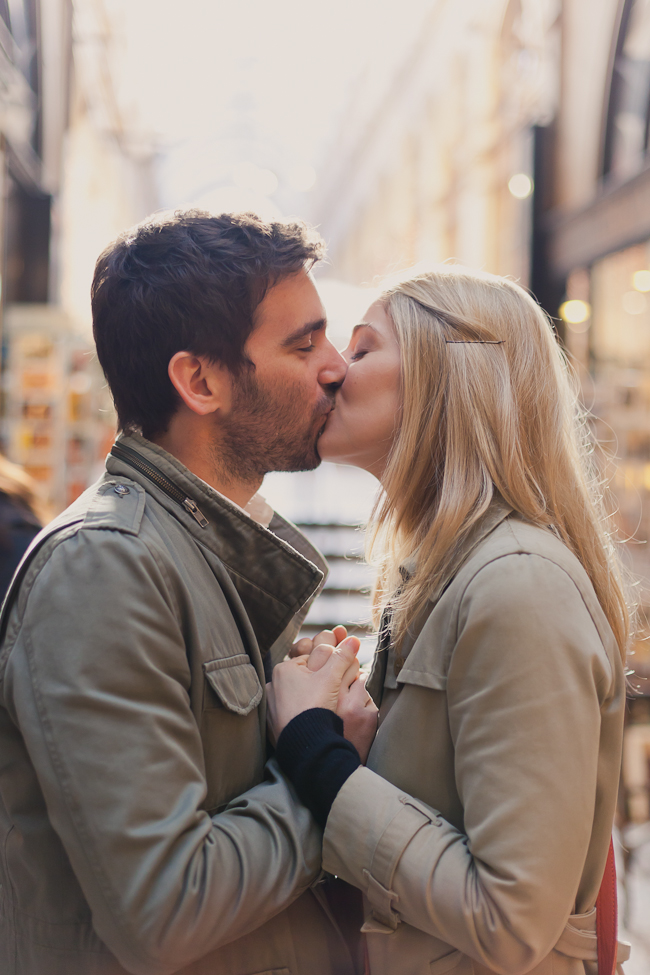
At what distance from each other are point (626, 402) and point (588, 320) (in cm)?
129

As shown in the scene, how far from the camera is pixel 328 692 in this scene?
177cm

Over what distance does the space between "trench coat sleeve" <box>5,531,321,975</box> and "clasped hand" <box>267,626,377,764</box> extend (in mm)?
307

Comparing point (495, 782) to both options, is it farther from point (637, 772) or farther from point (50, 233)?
point (50, 233)

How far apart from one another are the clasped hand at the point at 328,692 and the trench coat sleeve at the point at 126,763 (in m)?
0.31

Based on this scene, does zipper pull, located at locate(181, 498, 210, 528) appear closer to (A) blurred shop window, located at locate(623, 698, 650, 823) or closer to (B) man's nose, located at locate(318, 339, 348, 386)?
(B) man's nose, located at locate(318, 339, 348, 386)

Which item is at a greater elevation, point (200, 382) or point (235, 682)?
→ point (200, 382)

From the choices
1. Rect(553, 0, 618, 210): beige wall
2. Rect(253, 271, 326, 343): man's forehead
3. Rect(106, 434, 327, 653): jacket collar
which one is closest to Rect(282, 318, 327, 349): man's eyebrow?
Rect(253, 271, 326, 343): man's forehead

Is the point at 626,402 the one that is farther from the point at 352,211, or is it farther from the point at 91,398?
the point at 352,211

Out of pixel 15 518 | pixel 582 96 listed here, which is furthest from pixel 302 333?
pixel 582 96

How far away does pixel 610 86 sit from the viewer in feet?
26.7

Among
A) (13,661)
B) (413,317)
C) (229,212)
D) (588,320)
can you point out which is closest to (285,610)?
(13,661)

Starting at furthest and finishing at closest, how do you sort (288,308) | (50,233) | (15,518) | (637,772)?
(50,233) → (637,772) → (15,518) → (288,308)

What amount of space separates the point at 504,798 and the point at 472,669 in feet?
0.74

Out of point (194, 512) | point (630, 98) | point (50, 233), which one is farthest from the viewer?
point (50, 233)
